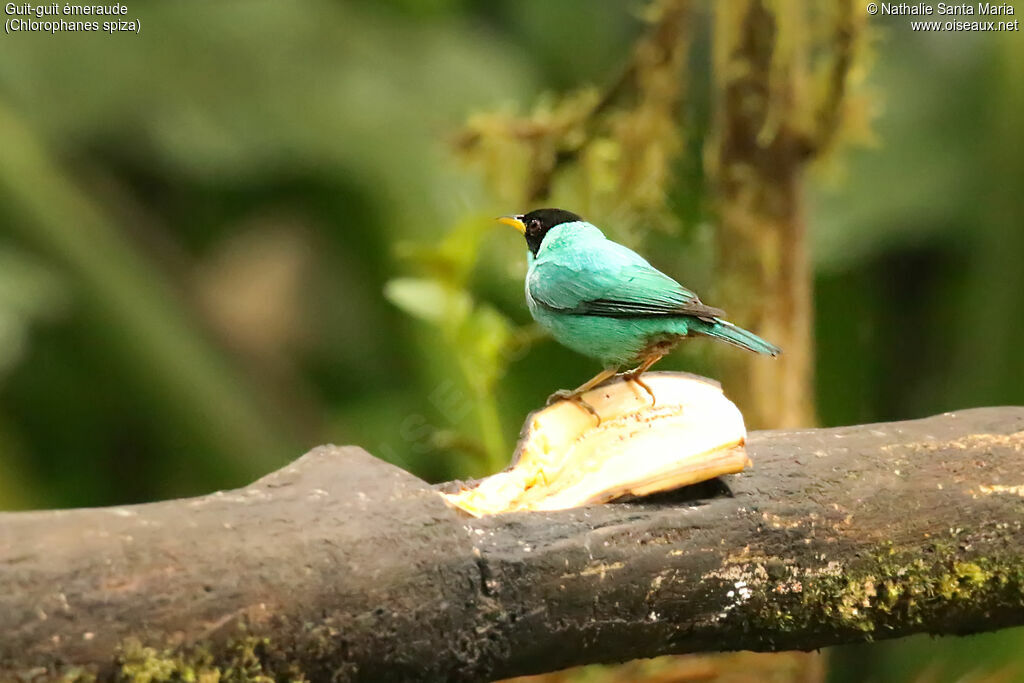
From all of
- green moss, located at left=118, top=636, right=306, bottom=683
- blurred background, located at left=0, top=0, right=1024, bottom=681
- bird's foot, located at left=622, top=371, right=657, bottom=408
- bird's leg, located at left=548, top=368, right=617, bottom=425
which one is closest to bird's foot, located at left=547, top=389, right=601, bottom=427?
bird's leg, located at left=548, top=368, right=617, bottom=425

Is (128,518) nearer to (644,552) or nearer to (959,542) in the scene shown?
(644,552)

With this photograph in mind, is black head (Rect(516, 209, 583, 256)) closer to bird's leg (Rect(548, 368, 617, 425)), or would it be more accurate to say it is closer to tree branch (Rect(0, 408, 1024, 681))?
bird's leg (Rect(548, 368, 617, 425))

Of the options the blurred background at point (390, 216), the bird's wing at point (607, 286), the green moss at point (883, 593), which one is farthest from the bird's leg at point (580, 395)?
the blurred background at point (390, 216)

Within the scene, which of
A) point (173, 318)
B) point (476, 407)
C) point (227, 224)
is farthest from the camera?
point (227, 224)

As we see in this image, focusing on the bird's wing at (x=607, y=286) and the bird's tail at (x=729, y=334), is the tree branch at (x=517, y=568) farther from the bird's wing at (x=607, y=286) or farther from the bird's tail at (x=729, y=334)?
the bird's wing at (x=607, y=286)

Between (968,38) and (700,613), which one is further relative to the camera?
(968,38)

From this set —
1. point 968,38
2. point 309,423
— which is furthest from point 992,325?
point 309,423
